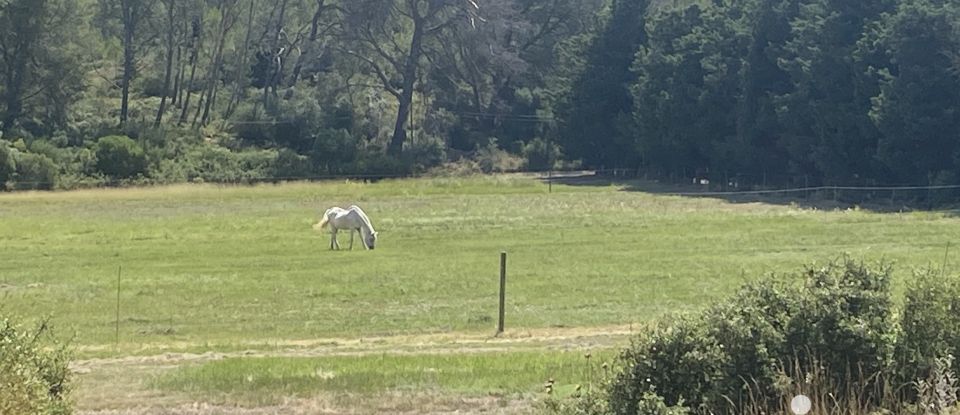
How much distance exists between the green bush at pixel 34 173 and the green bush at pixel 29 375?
59180mm

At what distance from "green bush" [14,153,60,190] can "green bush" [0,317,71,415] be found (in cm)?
5918

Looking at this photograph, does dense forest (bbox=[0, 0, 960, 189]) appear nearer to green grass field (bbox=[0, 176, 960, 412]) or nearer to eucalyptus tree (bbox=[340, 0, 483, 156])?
eucalyptus tree (bbox=[340, 0, 483, 156])

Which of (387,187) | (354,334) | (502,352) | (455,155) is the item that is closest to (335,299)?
(354,334)

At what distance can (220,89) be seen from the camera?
319 ft

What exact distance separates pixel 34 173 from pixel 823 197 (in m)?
43.5

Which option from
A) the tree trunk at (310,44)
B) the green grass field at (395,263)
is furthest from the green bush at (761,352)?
the tree trunk at (310,44)

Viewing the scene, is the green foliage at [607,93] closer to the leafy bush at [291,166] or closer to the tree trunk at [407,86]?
the tree trunk at [407,86]

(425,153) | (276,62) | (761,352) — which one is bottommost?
(761,352)

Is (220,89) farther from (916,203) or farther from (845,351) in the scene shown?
(845,351)

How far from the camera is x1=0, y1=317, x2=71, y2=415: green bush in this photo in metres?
7.80

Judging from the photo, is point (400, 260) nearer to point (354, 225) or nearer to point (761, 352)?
point (354, 225)

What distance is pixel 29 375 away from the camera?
8492mm

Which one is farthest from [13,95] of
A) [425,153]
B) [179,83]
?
[425,153]

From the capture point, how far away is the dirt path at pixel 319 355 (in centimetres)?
1231
